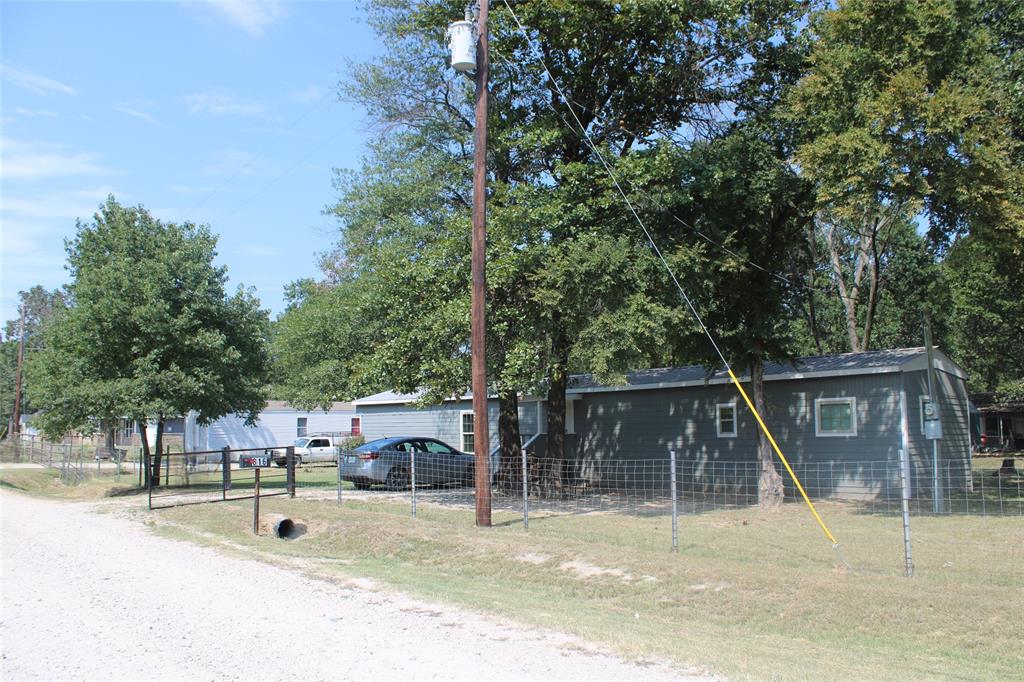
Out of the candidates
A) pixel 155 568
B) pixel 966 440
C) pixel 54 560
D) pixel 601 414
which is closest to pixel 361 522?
pixel 155 568

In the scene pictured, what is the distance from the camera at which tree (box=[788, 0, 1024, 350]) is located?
12984mm

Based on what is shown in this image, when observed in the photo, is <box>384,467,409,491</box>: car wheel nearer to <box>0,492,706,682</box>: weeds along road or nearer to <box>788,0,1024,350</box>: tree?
<box>0,492,706,682</box>: weeds along road

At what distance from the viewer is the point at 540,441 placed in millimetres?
24109

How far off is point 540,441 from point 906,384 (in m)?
10.6

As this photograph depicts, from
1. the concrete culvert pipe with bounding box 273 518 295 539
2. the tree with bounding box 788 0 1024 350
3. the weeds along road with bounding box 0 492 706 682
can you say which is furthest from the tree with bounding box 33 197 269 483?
the tree with bounding box 788 0 1024 350

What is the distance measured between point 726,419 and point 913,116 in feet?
30.9

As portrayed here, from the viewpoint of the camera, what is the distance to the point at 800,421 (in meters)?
19.0

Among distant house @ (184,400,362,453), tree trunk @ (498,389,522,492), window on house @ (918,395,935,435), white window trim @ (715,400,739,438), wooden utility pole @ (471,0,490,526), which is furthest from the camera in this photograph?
distant house @ (184,400,362,453)

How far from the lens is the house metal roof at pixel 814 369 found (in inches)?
698

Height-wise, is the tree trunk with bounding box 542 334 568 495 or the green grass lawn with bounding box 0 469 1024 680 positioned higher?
the tree trunk with bounding box 542 334 568 495

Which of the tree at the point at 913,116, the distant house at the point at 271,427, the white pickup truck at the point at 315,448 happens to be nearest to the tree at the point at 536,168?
the tree at the point at 913,116

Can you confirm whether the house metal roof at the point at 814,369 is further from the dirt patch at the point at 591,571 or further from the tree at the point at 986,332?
the tree at the point at 986,332

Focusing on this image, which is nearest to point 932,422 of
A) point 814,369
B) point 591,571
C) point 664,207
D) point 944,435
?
point 814,369

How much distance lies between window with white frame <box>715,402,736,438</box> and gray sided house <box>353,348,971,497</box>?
3cm
